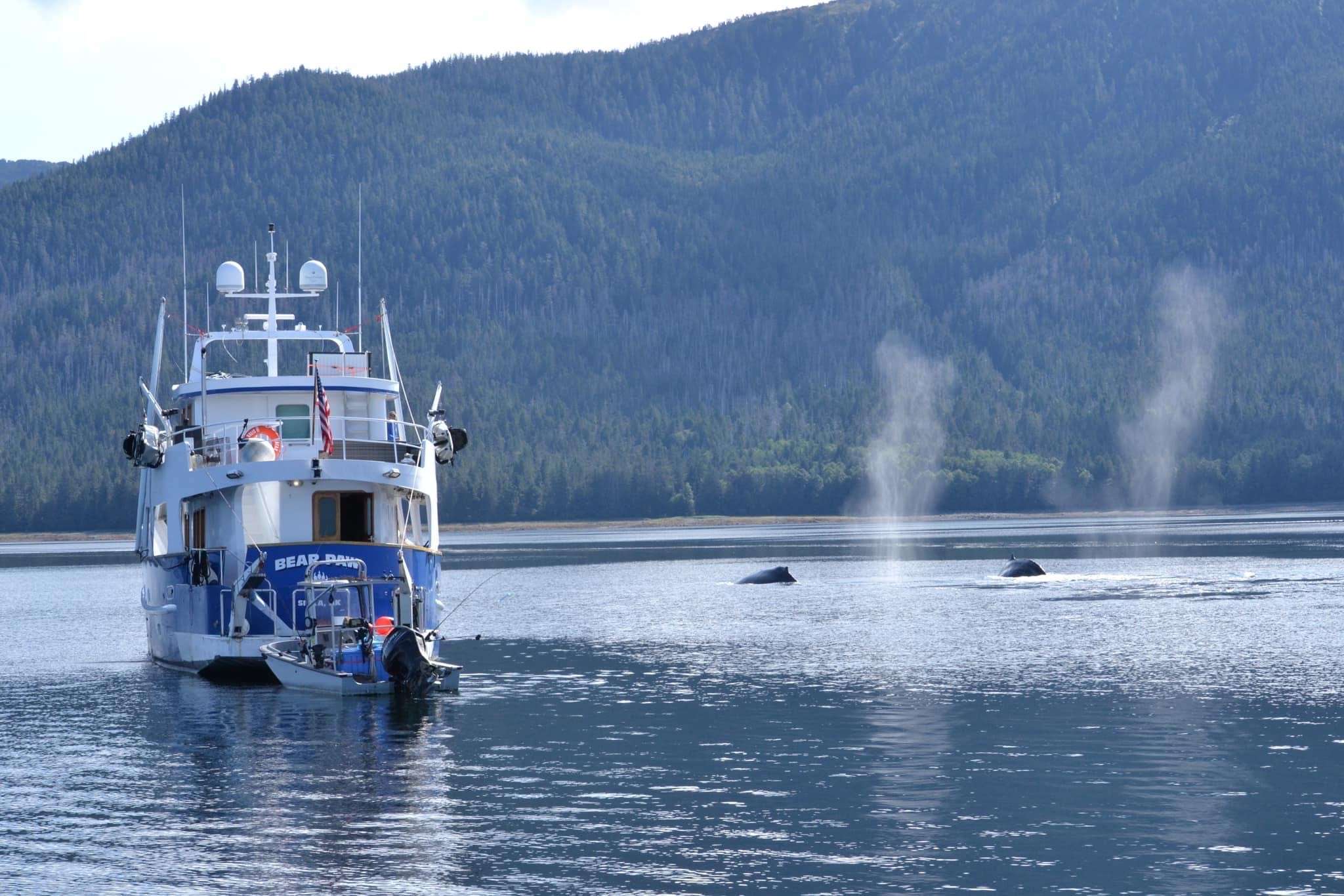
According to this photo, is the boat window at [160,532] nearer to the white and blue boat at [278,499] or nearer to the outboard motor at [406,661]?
the white and blue boat at [278,499]

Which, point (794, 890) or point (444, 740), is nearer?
point (794, 890)

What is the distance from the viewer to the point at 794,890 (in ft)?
98.1

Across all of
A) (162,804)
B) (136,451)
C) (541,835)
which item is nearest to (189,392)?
(136,451)

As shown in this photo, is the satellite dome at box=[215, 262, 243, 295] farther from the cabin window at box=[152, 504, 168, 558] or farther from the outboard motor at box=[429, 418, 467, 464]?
the outboard motor at box=[429, 418, 467, 464]

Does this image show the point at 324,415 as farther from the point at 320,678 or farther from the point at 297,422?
the point at 320,678

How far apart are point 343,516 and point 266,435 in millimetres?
4664

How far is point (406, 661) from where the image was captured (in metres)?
53.9

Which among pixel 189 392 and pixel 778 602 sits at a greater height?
pixel 189 392

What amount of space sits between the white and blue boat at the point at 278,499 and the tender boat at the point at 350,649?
17.2 inches

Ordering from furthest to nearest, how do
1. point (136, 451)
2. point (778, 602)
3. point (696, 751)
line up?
point (778, 602), point (136, 451), point (696, 751)

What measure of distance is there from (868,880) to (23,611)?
277 ft

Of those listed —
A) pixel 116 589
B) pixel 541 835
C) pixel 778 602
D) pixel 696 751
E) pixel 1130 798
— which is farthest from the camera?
pixel 116 589

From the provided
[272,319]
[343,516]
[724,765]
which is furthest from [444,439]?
[724,765]

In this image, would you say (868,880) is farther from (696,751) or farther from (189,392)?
(189,392)
